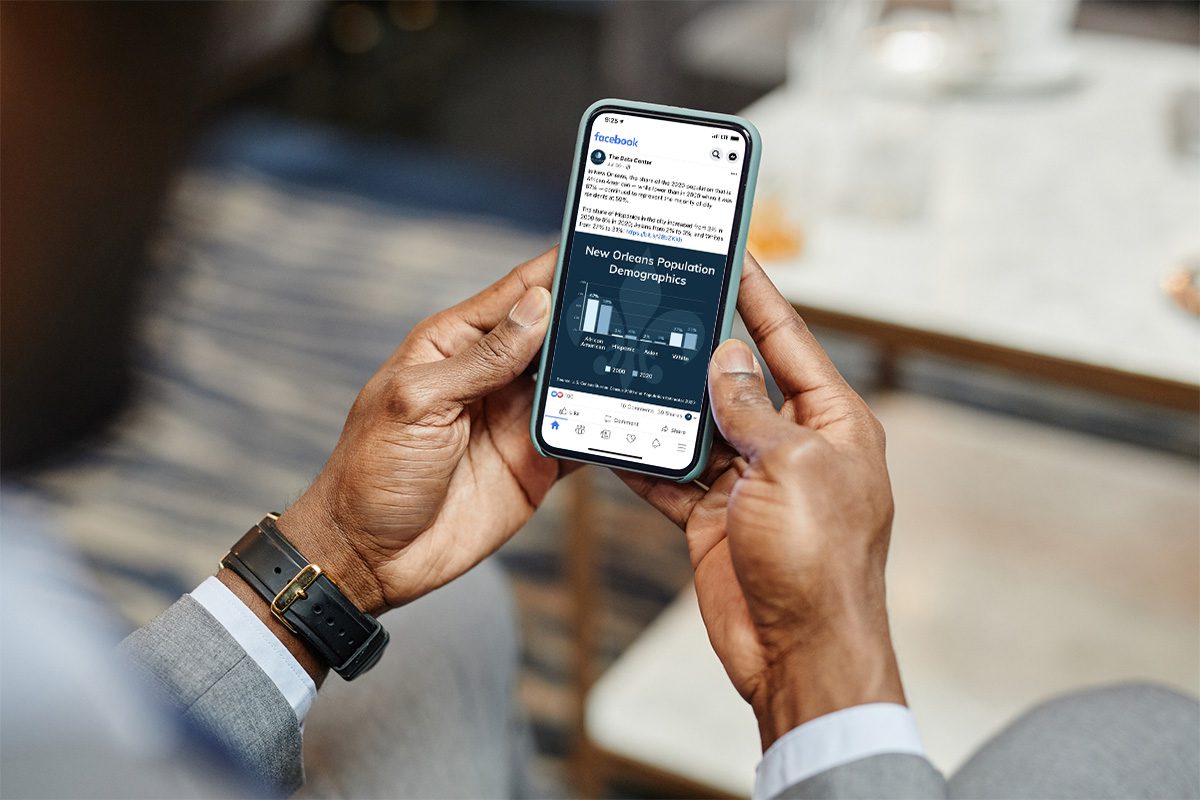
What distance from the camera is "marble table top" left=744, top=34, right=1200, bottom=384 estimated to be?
3.01 feet

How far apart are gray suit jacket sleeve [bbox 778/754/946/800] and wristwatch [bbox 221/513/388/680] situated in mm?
272

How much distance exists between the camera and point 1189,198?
43.1 inches

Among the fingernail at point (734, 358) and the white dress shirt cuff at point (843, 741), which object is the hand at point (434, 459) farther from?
the white dress shirt cuff at point (843, 741)

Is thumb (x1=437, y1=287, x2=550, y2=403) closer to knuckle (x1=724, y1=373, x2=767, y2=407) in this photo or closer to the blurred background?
knuckle (x1=724, y1=373, x2=767, y2=407)

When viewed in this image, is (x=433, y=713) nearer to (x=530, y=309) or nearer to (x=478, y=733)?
(x=478, y=733)

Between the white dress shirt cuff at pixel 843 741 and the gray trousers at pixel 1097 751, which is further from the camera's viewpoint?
the gray trousers at pixel 1097 751

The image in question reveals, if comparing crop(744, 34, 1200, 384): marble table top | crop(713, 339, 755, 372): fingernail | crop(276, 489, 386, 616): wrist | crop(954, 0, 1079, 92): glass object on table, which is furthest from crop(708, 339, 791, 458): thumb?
crop(954, 0, 1079, 92): glass object on table

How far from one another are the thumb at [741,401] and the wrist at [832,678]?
10cm

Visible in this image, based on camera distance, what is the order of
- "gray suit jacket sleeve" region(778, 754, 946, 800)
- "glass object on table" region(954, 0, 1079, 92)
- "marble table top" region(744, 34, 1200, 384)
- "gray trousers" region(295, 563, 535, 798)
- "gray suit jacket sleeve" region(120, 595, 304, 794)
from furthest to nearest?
1. "glass object on table" region(954, 0, 1079, 92)
2. "marble table top" region(744, 34, 1200, 384)
3. "gray trousers" region(295, 563, 535, 798)
4. "gray suit jacket sleeve" region(120, 595, 304, 794)
5. "gray suit jacket sleeve" region(778, 754, 946, 800)

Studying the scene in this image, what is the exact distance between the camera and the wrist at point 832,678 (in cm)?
47

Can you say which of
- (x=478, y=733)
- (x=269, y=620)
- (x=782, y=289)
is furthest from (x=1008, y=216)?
(x=269, y=620)

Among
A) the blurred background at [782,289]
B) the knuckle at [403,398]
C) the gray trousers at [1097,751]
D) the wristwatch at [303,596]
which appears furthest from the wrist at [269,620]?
the blurred background at [782,289]

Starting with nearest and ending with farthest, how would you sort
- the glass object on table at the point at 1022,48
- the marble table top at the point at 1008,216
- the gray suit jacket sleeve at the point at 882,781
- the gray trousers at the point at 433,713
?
the gray suit jacket sleeve at the point at 882,781 < the gray trousers at the point at 433,713 < the marble table top at the point at 1008,216 < the glass object on table at the point at 1022,48

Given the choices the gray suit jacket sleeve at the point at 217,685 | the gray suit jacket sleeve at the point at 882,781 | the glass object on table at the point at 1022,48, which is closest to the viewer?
the gray suit jacket sleeve at the point at 882,781
